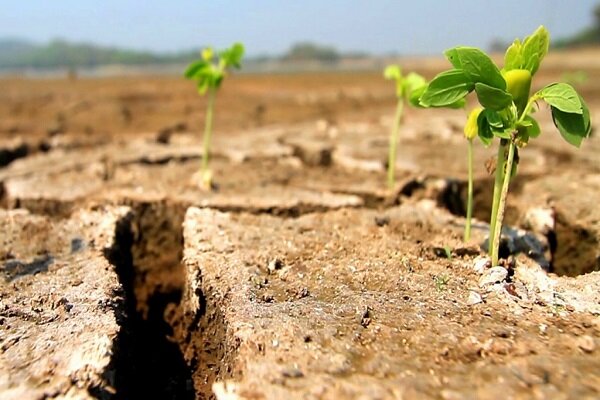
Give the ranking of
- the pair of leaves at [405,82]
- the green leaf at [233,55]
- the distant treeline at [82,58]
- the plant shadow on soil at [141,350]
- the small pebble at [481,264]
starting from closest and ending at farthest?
the plant shadow on soil at [141,350] < the small pebble at [481,264] < the pair of leaves at [405,82] < the green leaf at [233,55] < the distant treeline at [82,58]

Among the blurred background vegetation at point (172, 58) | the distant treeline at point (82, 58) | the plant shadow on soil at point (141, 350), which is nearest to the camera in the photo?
the plant shadow on soil at point (141, 350)

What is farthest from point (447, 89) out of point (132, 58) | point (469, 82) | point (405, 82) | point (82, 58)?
point (82, 58)

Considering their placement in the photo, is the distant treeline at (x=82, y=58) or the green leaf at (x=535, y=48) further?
the distant treeline at (x=82, y=58)

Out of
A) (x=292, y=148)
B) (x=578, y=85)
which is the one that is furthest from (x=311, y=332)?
(x=578, y=85)

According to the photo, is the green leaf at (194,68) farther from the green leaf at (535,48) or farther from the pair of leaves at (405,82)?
the green leaf at (535,48)

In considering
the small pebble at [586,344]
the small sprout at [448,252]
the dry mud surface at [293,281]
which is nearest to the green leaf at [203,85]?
the dry mud surface at [293,281]

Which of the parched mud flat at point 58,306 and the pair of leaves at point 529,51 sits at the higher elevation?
the pair of leaves at point 529,51

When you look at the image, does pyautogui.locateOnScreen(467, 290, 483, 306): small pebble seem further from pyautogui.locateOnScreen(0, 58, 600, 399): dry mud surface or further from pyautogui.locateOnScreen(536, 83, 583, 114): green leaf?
pyautogui.locateOnScreen(536, 83, 583, 114): green leaf

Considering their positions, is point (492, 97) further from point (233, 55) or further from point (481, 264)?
point (233, 55)

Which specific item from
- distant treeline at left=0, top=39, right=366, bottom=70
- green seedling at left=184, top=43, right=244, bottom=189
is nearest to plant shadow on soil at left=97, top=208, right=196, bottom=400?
green seedling at left=184, top=43, right=244, bottom=189
